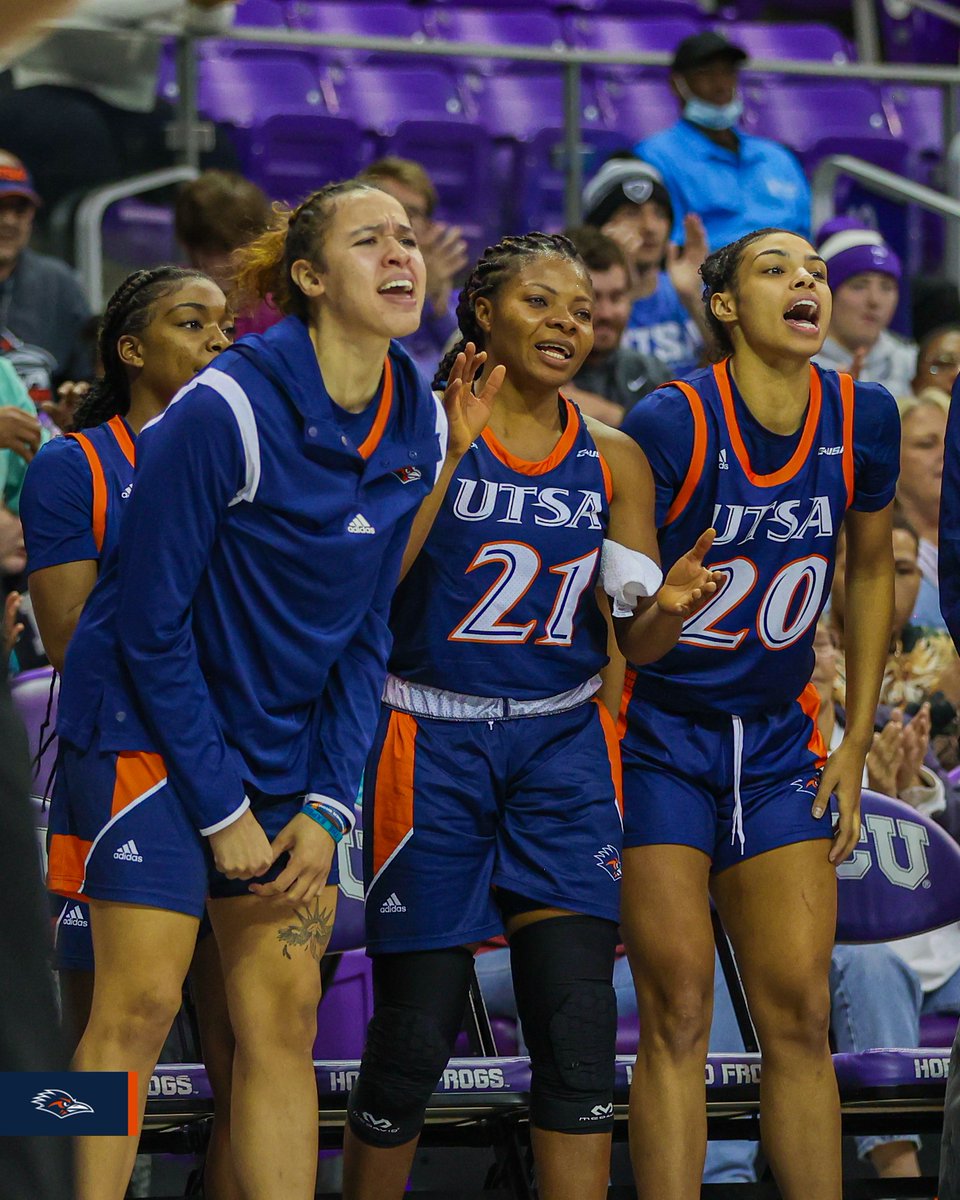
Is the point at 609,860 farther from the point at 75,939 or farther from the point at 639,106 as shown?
the point at 639,106

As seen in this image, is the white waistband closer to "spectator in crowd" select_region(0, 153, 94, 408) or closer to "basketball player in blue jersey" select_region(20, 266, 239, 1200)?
"basketball player in blue jersey" select_region(20, 266, 239, 1200)

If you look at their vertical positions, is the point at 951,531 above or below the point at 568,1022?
above

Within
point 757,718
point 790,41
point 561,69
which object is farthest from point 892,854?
point 790,41

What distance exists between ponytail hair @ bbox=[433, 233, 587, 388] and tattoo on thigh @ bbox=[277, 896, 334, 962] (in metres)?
1.17

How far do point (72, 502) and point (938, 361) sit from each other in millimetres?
4546

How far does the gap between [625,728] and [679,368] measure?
3.28 m

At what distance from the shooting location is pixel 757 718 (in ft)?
12.6

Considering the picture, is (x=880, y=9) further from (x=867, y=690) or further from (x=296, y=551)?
(x=296, y=551)

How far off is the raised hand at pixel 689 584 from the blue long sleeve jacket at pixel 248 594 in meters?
0.54

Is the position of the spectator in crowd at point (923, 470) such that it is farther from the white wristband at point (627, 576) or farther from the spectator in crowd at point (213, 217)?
the white wristband at point (627, 576)

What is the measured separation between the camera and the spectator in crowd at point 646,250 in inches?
275

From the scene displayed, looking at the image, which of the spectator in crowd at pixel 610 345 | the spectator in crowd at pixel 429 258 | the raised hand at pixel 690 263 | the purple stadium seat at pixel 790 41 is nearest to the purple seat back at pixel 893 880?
the spectator in crowd at pixel 610 345

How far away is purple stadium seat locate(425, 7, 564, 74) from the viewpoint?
10070mm

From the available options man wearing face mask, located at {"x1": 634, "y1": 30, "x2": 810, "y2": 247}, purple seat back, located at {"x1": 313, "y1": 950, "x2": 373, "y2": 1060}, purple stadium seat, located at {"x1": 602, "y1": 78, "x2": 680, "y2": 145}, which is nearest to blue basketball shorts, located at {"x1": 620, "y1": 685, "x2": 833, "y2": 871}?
purple seat back, located at {"x1": 313, "y1": 950, "x2": 373, "y2": 1060}
